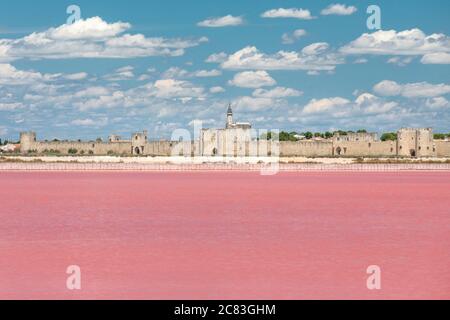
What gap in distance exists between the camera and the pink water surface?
905 cm

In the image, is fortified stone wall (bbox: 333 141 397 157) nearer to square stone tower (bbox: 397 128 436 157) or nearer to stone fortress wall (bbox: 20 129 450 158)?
stone fortress wall (bbox: 20 129 450 158)

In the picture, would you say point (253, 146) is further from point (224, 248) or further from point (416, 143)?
point (224, 248)

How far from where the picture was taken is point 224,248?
12070 mm

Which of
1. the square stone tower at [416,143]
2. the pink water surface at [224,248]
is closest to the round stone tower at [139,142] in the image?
the square stone tower at [416,143]

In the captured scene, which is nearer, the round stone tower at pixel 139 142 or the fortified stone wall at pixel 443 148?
the fortified stone wall at pixel 443 148

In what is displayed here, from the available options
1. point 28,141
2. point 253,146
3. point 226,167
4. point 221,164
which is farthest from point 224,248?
point 28,141

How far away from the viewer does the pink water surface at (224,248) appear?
9055mm

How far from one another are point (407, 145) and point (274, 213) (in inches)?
2093

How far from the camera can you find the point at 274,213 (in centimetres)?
Result: 1836

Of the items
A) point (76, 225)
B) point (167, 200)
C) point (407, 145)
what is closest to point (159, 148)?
→ point (407, 145)

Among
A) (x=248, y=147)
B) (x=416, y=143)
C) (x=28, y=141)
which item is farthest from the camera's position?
(x=28, y=141)

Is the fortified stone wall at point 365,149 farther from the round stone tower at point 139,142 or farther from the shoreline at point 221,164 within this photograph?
the round stone tower at point 139,142
